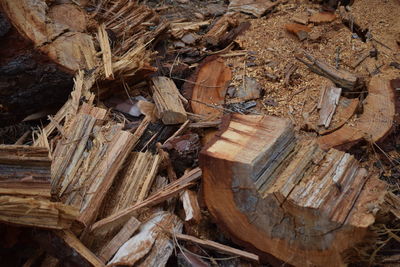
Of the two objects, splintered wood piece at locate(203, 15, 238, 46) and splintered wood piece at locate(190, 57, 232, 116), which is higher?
splintered wood piece at locate(203, 15, 238, 46)

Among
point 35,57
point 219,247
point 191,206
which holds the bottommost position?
point 219,247

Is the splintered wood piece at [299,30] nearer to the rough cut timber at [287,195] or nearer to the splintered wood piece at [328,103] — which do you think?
the splintered wood piece at [328,103]

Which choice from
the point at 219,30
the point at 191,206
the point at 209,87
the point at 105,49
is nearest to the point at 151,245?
the point at 191,206

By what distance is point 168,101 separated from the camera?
9.25ft

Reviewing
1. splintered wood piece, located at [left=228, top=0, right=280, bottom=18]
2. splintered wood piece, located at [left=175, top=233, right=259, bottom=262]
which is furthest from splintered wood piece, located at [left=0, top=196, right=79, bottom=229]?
splintered wood piece, located at [left=228, top=0, right=280, bottom=18]

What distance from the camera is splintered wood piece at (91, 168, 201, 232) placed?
2271mm

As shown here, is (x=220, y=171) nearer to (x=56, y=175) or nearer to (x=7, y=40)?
(x=56, y=175)

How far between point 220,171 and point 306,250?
564 millimetres

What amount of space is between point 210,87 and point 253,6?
4.11 feet

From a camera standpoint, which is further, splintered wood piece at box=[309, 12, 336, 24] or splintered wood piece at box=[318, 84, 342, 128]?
splintered wood piece at box=[309, 12, 336, 24]

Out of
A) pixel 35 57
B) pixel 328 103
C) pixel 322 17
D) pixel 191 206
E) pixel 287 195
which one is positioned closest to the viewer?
pixel 287 195

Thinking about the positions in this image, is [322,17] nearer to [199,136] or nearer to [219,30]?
[219,30]

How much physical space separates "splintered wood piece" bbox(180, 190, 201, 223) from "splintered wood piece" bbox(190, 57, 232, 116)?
2.24 ft

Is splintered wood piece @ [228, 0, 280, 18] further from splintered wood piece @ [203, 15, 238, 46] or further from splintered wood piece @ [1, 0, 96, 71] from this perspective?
splintered wood piece @ [1, 0, 96, 71]
